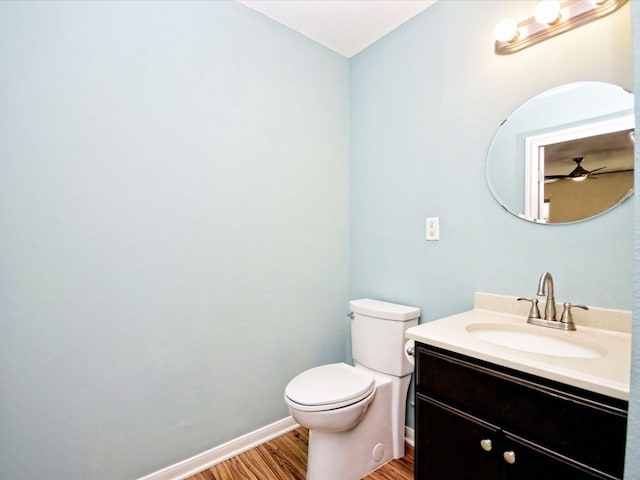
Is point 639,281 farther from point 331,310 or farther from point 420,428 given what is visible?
point 331,310

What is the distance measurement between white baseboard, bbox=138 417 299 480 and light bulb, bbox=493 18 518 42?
2.28 metres

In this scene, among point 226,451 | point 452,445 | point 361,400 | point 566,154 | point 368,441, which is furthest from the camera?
point 226,451

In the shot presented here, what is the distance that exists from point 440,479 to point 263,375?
104cm

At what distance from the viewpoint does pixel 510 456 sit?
0.93 metres

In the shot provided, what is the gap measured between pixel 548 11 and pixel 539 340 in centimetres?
129

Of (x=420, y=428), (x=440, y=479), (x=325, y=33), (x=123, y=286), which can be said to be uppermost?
(x=325, y=33)

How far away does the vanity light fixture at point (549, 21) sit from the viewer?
3.89 feet

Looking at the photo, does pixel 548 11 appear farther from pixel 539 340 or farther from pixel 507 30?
pixel 539 340

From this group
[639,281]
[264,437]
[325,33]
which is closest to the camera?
[639,281]

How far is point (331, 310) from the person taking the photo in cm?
215

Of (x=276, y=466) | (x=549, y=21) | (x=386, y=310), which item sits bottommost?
(x=276, y=466)

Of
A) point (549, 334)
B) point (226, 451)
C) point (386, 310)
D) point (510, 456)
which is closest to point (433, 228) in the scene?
point (386, 310)

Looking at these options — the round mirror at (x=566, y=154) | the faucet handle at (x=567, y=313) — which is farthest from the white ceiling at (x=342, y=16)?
the faucet handle at (x=567, y=313)

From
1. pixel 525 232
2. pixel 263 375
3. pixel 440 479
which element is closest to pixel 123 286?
pixel 263 375
